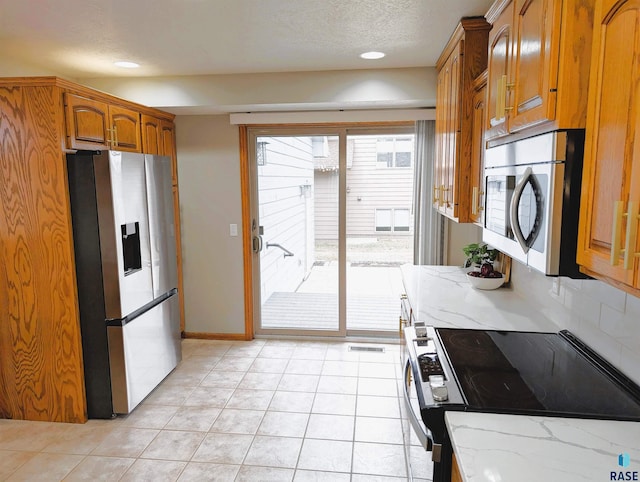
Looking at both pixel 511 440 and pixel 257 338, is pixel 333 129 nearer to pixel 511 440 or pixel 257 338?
pixel 257 338

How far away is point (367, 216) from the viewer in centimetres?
417

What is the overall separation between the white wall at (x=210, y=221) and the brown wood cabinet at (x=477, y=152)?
2324 millimetres

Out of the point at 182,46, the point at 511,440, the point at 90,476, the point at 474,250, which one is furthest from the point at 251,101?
the point at 511,440

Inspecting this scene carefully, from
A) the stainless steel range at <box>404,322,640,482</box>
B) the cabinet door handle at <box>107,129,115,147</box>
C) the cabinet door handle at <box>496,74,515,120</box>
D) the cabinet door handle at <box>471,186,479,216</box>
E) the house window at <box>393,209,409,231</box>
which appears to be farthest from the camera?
the house window at <box>393,209,409,231</box>

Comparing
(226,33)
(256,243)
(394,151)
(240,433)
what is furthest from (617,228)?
(256,243)

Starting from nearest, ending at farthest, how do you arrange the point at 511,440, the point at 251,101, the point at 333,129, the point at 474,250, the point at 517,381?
the point at 511,440, the point at 517,381, the point at 474,250, the point at 251,101, the point at 333,129

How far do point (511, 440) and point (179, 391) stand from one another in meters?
2.71

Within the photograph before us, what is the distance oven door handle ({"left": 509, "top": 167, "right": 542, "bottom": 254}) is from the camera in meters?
1.34

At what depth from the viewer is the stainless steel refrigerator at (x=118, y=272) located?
2.68 meters

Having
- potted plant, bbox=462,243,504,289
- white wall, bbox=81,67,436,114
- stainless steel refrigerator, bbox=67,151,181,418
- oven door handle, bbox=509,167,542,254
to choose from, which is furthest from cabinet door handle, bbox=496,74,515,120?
stainless steel refrigerator, bbox=67,151,181,418

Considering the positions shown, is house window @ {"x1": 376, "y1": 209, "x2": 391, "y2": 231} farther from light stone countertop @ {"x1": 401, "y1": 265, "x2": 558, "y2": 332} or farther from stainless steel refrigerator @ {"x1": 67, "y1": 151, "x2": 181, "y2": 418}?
stainless steel refrigerator @ {"x1": 67, "y1": 151, "x2": 181, "y2": 418}

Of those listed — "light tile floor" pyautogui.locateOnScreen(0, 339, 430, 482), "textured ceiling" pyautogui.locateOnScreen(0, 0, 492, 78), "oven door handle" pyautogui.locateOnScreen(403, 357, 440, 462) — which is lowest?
"light tile floor" pyautogui.locateOnScreen(0, 339, 430, 482)

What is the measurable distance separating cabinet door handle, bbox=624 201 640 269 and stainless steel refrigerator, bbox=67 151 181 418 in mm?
2622

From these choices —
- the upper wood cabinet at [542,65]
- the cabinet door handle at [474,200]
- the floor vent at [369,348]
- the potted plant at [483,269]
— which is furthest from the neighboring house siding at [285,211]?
the upper wood cabinet at [542,65]
